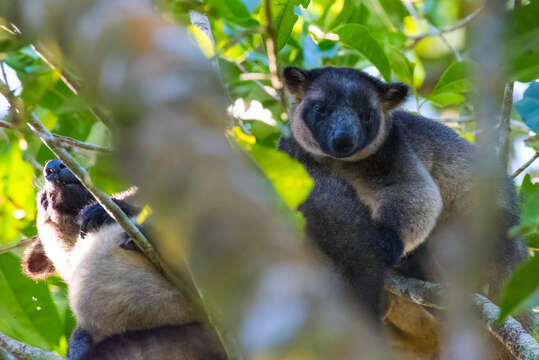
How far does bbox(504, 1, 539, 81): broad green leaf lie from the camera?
9.58 ft

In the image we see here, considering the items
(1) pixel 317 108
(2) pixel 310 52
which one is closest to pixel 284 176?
(1) pixel 317 108

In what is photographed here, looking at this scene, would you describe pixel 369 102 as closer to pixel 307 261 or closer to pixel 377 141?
pixel 377 141

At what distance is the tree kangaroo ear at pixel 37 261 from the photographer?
16.7 feet

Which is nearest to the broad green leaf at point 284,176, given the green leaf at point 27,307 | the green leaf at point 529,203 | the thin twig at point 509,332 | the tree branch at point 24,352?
the thin twig at point 509,332

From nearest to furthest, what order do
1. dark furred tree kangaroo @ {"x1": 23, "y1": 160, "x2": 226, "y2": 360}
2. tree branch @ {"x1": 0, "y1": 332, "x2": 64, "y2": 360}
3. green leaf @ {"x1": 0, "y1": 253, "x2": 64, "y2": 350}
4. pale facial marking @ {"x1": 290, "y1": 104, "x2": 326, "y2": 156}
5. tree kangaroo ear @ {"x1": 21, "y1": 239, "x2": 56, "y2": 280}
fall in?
dark furred tree kangaroo @ {"x1": 23, "y1": 160, "x2": 226, "y2": 360} → tree branch @ {"x1": 0, "y1": 332, "x2": 64, "y2": 360} → green leaf @ {"x1": 0, "y1": 253, "x2": 64, "y2": 350} → tree kangaroo ear @ {"x1": 21, "y1": 239, "x2": 56, "y2": 280} → pale facial marking @ {"x1": 290, "y1": 104, "x2": 326, "y2": 156}

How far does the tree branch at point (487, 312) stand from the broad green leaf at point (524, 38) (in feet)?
4.97

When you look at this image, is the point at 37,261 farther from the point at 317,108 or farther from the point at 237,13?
the point at 317,108

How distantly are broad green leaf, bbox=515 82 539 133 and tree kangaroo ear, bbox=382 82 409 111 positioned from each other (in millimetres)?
2308

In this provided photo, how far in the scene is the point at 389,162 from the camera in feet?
18.4

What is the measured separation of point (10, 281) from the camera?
5.01 m

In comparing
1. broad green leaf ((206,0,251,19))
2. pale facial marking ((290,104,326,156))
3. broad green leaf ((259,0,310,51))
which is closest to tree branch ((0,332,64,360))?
broad green leaf ((259,0,310,51))

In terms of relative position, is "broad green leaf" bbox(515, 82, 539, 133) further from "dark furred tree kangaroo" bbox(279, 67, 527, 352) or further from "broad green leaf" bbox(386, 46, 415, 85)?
"broad green leaf" bbox(386, 46, 415, 85)

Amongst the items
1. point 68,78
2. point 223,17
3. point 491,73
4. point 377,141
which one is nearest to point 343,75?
point 377,141

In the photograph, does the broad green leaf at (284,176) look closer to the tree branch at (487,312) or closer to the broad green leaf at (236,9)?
the tree branch at (487,312)
